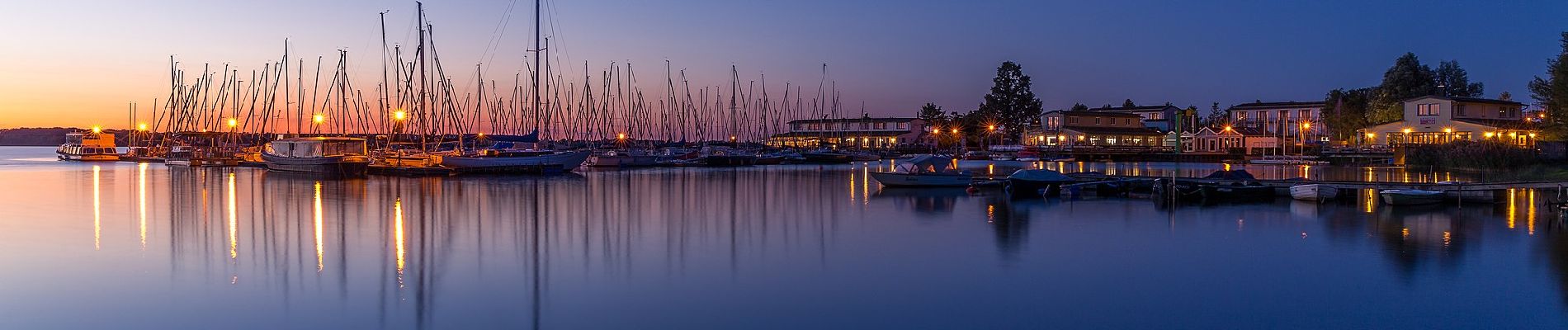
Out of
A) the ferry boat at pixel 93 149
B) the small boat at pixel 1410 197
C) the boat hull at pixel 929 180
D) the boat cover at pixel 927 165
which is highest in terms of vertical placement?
the ferry boat at pixel 93 149

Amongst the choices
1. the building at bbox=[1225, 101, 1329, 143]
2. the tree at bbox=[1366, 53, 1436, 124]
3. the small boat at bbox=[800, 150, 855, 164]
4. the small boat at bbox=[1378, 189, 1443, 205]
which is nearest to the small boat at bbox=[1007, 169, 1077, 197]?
the small boat at bbox=[1378, 189, 1443, 205]

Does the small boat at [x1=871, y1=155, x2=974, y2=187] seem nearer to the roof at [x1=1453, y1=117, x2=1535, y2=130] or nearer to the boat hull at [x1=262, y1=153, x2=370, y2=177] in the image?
the boat hull at [x1=262, y1=153, x2=370, y2=177]

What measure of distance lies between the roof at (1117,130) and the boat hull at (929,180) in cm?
5982

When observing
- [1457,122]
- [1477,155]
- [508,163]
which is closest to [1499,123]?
[1457,122]

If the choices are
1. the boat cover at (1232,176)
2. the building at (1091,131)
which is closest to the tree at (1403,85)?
the building at (1091,131)

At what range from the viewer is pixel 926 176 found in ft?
143

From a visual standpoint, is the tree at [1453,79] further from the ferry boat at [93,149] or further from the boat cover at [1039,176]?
the ferry boat at [93,149]

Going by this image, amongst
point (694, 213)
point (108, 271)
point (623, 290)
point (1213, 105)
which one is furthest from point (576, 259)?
point (1213, 105)

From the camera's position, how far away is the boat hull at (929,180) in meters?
43.2

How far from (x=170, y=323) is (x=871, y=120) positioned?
122493mm

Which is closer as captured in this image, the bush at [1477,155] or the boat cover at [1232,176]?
the boat cover at [1232,176]

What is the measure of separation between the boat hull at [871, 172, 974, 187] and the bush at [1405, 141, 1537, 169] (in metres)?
27.7

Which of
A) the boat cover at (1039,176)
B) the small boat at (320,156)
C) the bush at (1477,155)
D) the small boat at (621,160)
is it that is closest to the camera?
the boat cover at (1039,176)

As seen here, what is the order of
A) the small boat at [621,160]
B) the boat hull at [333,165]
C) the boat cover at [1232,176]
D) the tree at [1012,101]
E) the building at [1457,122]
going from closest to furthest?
the boat cover at [1232,176] < the boat hull at [333,165] < the building at [1457,122] < the small boat at [621,160] < the tree at [1012,101]
